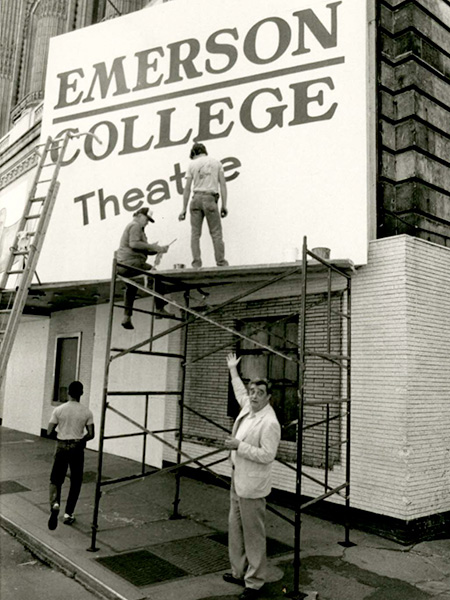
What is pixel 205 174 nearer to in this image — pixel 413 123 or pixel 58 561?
pixel 413 123

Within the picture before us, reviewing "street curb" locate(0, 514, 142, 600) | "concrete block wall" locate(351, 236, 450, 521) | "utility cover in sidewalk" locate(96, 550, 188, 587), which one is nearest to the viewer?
"street curb" locate(0, 514, 142, 600)

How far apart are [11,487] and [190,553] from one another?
428 cm

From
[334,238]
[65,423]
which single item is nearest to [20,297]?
[65,423]

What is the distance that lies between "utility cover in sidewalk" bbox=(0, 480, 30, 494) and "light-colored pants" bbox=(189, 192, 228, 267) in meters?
4.77

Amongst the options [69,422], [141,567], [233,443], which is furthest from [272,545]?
[69,422]

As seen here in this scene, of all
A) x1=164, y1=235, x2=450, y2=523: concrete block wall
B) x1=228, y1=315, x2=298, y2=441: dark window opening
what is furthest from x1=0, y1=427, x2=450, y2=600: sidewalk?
x1=228, y1=315, x2=298, y2=441: dark window opening

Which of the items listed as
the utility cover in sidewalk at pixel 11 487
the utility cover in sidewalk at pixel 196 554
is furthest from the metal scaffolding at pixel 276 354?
the utility cover in sidewalk at pixel 11 487

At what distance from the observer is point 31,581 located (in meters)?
5.32

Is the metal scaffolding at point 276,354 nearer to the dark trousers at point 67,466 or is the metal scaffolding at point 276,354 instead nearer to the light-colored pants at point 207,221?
the dark trousers at point 67,466

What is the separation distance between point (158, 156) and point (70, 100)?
2.72 m

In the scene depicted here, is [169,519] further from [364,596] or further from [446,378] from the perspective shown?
[446,378]

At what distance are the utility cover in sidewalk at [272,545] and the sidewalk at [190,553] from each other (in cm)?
1

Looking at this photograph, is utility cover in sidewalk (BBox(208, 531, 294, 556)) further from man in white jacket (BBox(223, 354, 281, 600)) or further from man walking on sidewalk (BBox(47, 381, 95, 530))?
man walking on sidewalk (BBox(47, 381, 95, 530))

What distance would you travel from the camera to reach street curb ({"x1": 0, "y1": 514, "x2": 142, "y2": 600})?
16.3ft
